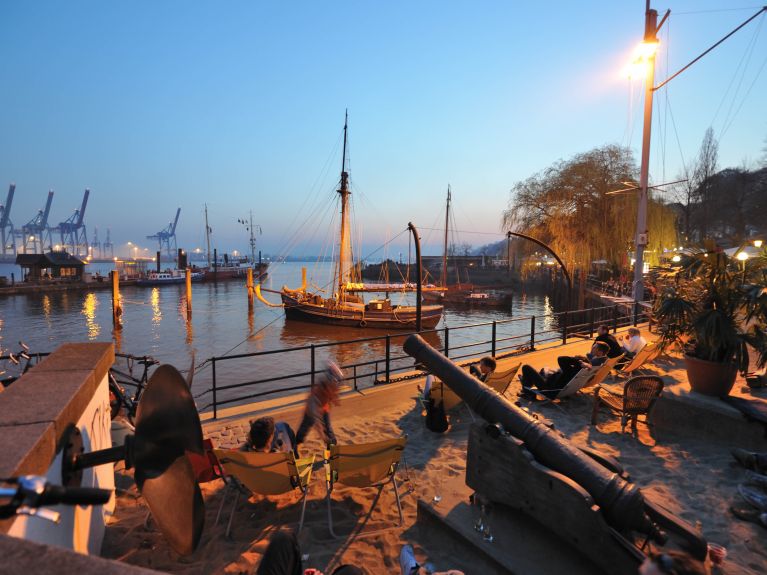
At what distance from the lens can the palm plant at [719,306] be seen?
5.65m

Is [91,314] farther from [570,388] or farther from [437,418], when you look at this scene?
[570,388]

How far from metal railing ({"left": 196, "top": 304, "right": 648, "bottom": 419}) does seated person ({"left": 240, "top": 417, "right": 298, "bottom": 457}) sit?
1.74 meters

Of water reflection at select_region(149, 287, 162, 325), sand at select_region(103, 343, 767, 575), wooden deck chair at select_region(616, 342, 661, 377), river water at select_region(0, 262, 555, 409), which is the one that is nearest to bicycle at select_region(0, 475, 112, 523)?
sand at select_region(103, 343, 767, 575)

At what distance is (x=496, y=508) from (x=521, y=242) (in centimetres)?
3205

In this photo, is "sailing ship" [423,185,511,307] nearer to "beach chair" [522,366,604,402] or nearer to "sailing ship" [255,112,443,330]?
"sailing ship" [255,112,443,330]

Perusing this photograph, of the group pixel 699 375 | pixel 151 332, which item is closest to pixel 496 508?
pixel 699 375

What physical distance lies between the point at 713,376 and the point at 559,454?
4387mm

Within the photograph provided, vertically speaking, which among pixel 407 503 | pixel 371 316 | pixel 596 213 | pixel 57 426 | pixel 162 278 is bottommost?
pixel 371 316

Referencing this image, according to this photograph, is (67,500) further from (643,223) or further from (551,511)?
(643,223)

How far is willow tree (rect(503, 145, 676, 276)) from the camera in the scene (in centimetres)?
2792

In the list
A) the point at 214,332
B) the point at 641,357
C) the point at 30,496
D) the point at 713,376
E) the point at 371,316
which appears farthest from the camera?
the point at 371,316

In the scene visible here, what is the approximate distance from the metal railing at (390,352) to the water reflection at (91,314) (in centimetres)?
1548

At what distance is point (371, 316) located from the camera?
3309 centimetres

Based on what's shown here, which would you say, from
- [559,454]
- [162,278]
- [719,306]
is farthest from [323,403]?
[162,278]
